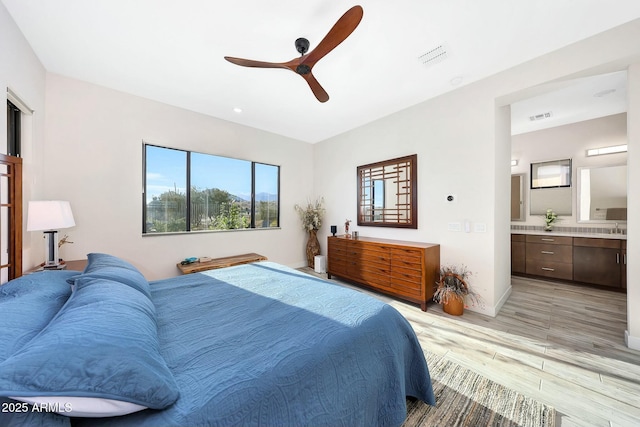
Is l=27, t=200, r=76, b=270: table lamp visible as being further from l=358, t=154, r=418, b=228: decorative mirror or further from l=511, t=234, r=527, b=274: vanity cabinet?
l=511, t=234, r=527, b=274: vanity cabinet

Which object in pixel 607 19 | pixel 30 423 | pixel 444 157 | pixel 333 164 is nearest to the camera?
pixel 30 423

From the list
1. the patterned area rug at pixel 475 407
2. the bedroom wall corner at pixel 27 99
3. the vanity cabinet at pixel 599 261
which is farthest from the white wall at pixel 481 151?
the bedroom wall corner at pixel 27 99

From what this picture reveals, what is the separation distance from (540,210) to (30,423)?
6.45m

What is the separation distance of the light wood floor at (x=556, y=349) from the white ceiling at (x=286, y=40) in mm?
2914

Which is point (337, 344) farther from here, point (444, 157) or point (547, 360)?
point (444, 157)

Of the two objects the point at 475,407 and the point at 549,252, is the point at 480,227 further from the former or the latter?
the point at 549,252

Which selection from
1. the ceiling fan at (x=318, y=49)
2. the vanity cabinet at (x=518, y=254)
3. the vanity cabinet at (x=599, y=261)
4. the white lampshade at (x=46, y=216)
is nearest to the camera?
the ceiling fan at (x=318, y=49)

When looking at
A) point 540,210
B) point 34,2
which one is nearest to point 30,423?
point 34,2

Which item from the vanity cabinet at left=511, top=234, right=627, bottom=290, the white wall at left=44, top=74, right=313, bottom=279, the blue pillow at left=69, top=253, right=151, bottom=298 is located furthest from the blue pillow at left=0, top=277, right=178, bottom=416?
the vanity cabinet at left=511, top=234, right=627, bottom=290

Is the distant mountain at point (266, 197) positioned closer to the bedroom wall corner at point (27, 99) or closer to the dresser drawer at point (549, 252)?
the bedroom wall corner at point (27, 99)

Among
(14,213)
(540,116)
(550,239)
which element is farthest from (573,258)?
(14,213)

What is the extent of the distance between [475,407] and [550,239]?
4.12 m

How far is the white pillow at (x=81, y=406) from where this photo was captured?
641mm

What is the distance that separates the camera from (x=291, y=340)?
116 cm
